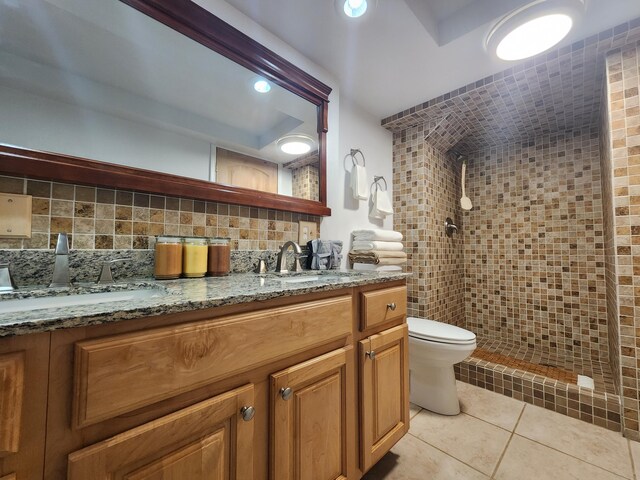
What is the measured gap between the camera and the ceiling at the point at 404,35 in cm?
125

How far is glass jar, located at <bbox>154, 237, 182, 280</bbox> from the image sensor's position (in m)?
0.96

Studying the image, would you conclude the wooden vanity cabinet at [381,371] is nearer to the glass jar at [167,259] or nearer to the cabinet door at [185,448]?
the cabinet door at [185,448]

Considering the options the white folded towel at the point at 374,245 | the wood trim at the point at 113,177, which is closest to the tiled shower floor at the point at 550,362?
the white folded towel at the point at 374,245

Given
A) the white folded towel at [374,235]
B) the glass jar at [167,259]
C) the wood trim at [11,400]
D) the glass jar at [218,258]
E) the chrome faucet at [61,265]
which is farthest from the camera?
the white folded towel at [374,235]

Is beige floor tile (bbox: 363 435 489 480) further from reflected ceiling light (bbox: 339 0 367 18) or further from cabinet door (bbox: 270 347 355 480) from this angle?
reflected ceiling light (bbox: 339 0 367 18)

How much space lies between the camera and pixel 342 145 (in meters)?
1.85

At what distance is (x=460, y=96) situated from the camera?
5.96ft

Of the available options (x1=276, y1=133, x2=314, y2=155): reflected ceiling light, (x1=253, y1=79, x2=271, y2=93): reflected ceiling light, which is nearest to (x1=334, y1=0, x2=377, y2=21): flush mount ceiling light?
(x1=253, y1=79, x2=271, y2=93): reflected ceiling light

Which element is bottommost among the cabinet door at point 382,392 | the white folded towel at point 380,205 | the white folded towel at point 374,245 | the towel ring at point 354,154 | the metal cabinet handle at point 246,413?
the cabinet door at point 382,392

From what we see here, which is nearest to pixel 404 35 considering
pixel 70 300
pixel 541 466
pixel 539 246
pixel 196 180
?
pixel 196 180

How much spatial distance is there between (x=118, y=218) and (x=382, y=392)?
3.93 ft

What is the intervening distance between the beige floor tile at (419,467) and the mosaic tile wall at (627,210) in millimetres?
945

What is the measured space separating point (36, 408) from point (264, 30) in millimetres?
1641

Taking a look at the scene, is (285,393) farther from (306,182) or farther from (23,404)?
(306,182)
